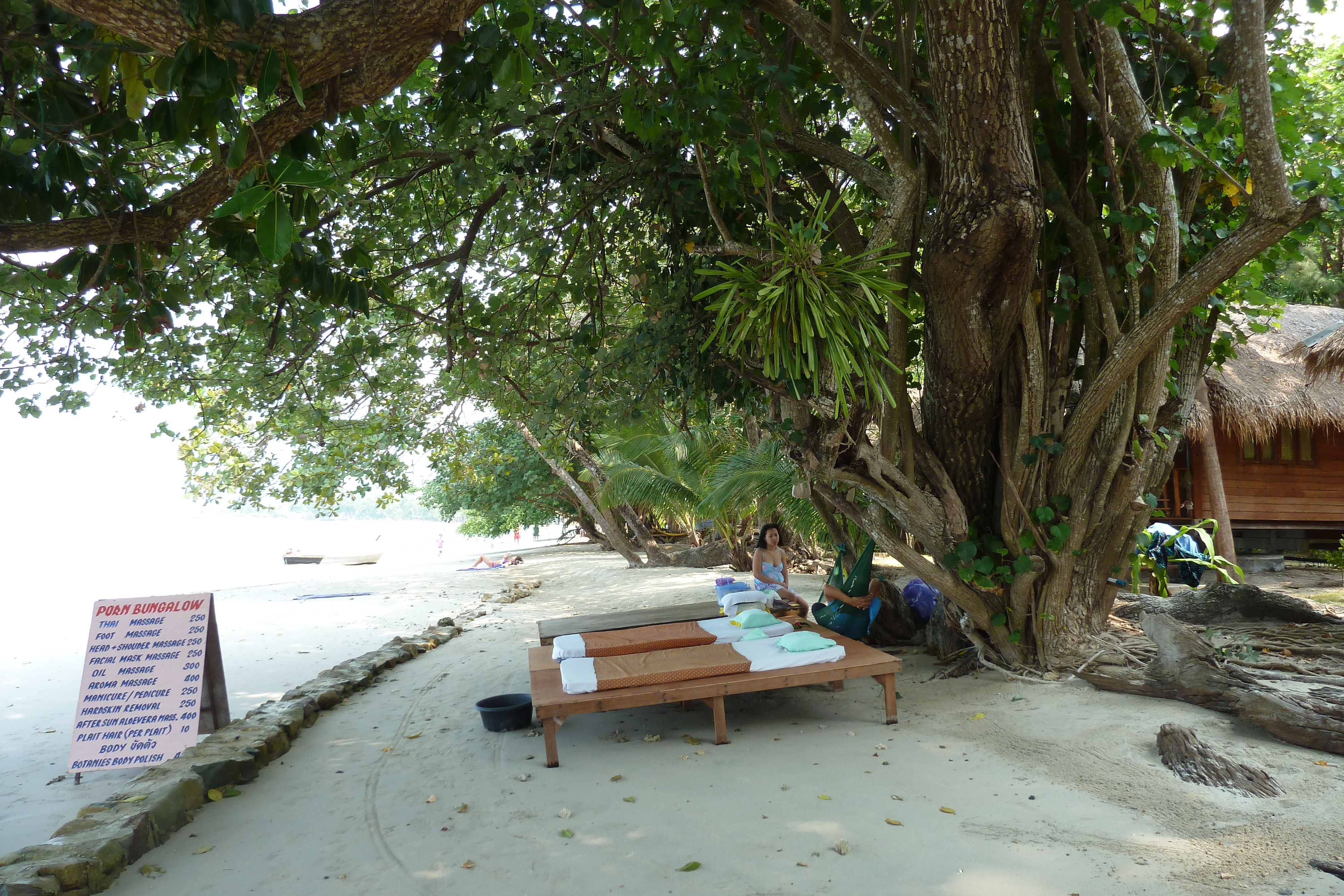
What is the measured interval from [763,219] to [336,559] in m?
22.5

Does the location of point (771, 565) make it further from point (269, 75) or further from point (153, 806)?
point (269, 75)

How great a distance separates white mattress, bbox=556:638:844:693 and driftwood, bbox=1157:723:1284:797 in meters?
1.46

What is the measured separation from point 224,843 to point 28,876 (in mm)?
683

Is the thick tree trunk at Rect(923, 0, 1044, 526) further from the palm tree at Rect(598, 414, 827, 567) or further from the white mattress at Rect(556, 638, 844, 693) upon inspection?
the palm tree at Rect(598, 414, 827, 567)

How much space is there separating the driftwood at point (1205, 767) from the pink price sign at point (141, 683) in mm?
4561

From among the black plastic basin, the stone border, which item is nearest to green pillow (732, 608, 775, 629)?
the black plastic basin

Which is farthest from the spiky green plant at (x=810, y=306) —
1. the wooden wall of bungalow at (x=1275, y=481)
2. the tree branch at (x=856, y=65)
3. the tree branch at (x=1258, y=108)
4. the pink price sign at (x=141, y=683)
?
the wooden wall of bungalow at (x=1275, y=481)

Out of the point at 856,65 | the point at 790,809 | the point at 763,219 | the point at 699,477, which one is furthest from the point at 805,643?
the point at 699,477

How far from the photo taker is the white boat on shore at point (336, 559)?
74.5ft

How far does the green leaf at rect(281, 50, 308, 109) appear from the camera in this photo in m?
1.93

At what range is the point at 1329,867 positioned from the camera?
2.42 metres

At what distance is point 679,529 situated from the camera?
1800cm

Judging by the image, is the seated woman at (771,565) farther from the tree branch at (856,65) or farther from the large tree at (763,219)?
the tree branch at (856,65)

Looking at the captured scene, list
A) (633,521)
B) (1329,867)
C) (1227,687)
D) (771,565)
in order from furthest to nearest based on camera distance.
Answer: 1. (633,521)
2. (771,565)
3. (1227,687)
4. (1329,867)
